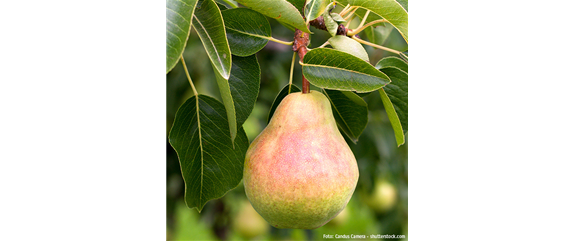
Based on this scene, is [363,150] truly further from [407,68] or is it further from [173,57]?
[173,57]

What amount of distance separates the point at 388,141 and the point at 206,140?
1.13m

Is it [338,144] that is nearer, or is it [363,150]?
[338,144]

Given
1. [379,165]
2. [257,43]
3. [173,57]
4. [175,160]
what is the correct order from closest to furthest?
[173,57] → [257,43] → [175,160] → [379,165]

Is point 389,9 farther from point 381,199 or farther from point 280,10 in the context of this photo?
point 381,199

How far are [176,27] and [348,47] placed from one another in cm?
31

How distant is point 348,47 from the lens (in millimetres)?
714

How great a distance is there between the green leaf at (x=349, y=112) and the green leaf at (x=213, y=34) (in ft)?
1.10

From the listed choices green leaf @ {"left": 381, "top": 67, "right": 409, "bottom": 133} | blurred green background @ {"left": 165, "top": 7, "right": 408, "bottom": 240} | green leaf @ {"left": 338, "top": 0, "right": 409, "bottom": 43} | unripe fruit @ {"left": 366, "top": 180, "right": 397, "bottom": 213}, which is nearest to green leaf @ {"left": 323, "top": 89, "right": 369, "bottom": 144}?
green leaf @ {"left": 381, "top": 67, "right": 409, "bottom": 133}

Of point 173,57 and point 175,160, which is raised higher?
point 173,57

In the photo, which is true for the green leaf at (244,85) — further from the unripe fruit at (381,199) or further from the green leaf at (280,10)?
the unripe fruit at (381,199)

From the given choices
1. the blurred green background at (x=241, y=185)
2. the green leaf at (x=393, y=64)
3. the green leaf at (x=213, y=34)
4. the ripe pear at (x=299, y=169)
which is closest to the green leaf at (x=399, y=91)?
the green leaf at (x=393, y=64)

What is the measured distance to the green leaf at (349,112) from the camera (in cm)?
87
